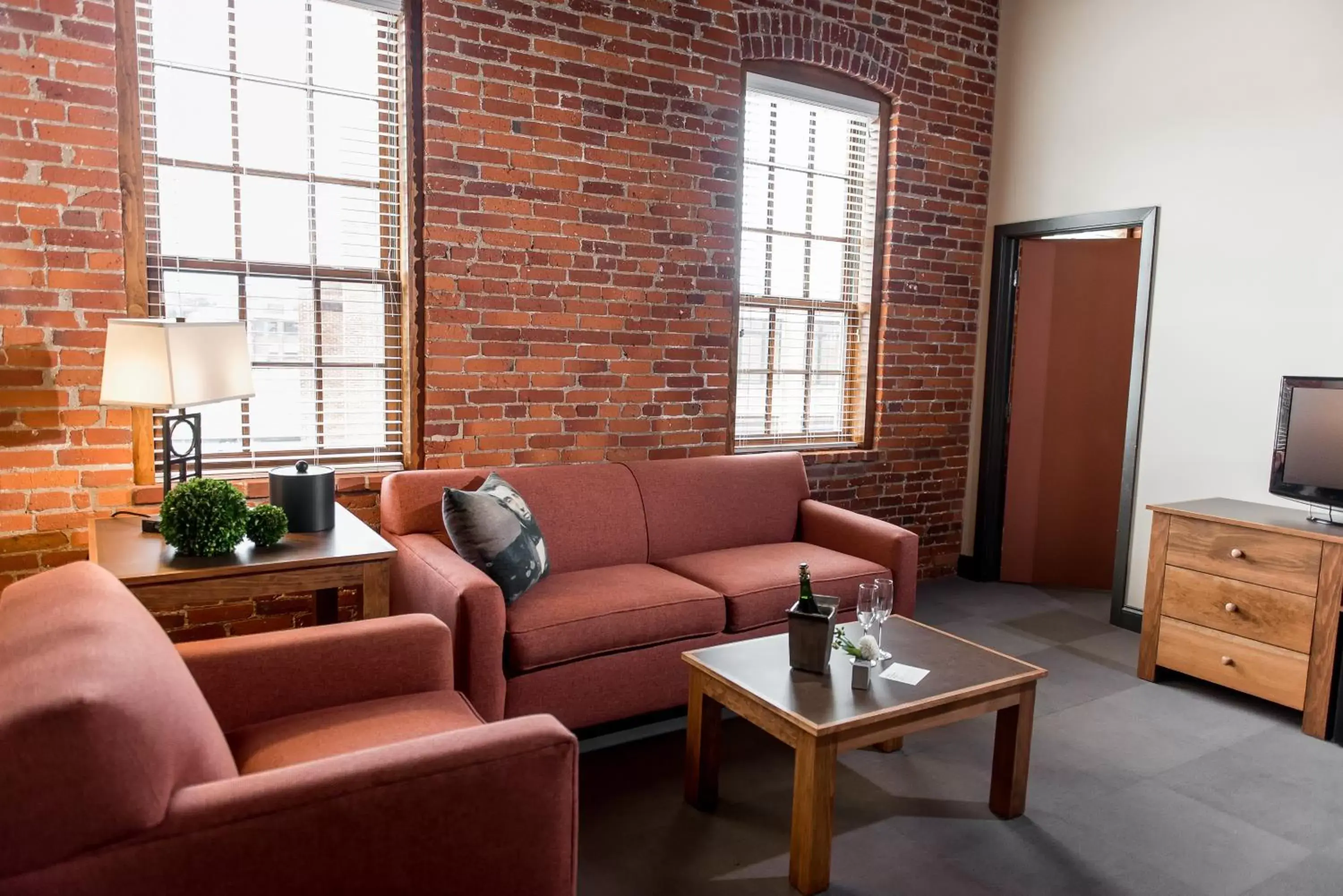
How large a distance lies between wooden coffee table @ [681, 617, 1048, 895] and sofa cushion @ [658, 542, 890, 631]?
1.58ft

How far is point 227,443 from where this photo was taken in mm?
3404

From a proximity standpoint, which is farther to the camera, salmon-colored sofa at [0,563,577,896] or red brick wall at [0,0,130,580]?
red brick wall at [0,0,130,580]

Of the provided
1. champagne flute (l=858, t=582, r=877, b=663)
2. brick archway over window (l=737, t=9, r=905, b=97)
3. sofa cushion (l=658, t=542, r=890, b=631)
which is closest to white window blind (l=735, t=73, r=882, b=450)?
brick archway over window (l=737, t=9, r=905, b=97)

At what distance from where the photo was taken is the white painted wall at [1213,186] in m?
3.90

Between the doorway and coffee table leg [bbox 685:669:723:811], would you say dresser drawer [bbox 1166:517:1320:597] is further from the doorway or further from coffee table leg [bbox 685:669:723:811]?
coffee table leg [bbox 685:669:723:811]

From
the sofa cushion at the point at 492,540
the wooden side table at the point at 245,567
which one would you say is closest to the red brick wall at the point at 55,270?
the wooden side table at the point at 245,567

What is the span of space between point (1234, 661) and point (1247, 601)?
0.86 feet

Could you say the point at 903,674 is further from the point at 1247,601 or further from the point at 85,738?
the point at 85,738

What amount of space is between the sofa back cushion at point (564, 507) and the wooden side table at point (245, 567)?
18.0 inches

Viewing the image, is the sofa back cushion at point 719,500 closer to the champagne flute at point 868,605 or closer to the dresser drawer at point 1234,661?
the champagne flute at point 868,605

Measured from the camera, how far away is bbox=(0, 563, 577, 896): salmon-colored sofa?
4.15 ft

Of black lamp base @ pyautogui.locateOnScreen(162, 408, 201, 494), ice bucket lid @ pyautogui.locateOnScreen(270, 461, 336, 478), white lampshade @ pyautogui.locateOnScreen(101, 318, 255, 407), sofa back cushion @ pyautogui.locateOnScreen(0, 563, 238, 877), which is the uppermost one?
white lampshade @ pyautogui.locateOnScreen(101, 318, 255, 407)

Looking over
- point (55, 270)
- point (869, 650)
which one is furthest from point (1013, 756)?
point (55, 270)

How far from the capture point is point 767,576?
354 centimetres
